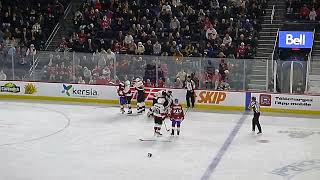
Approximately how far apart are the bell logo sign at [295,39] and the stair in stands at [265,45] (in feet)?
2.81

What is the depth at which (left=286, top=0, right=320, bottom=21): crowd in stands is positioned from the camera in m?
19.8

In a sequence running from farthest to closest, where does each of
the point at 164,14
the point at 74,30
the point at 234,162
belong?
the point at 74,30 < the point at 164,14 < the point at 234,162

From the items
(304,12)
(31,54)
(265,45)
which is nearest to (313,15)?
(304,12)

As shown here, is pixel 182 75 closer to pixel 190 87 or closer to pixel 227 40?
pixel 190 87

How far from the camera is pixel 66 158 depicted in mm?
12023

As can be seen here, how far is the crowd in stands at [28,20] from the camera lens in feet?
71.5

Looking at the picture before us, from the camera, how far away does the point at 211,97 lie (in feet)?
58.3

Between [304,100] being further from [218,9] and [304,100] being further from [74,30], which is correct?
[74,30]

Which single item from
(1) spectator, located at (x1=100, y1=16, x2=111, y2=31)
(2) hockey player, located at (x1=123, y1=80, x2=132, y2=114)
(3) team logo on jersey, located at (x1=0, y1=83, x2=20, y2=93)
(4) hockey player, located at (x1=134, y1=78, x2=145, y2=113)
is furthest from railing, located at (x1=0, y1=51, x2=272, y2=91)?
(1) spectator, located at (x1=100, y1=16, x2=111, y2=31)

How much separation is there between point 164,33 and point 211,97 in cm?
377

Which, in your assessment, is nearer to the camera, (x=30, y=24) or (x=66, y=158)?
(x=66, y=158)

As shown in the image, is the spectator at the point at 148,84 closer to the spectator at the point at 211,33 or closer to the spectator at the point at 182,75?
the spectator at the point at 182,75

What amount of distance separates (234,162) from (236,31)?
855cm

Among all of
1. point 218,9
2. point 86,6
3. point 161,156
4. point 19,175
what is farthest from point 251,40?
point 19,175
